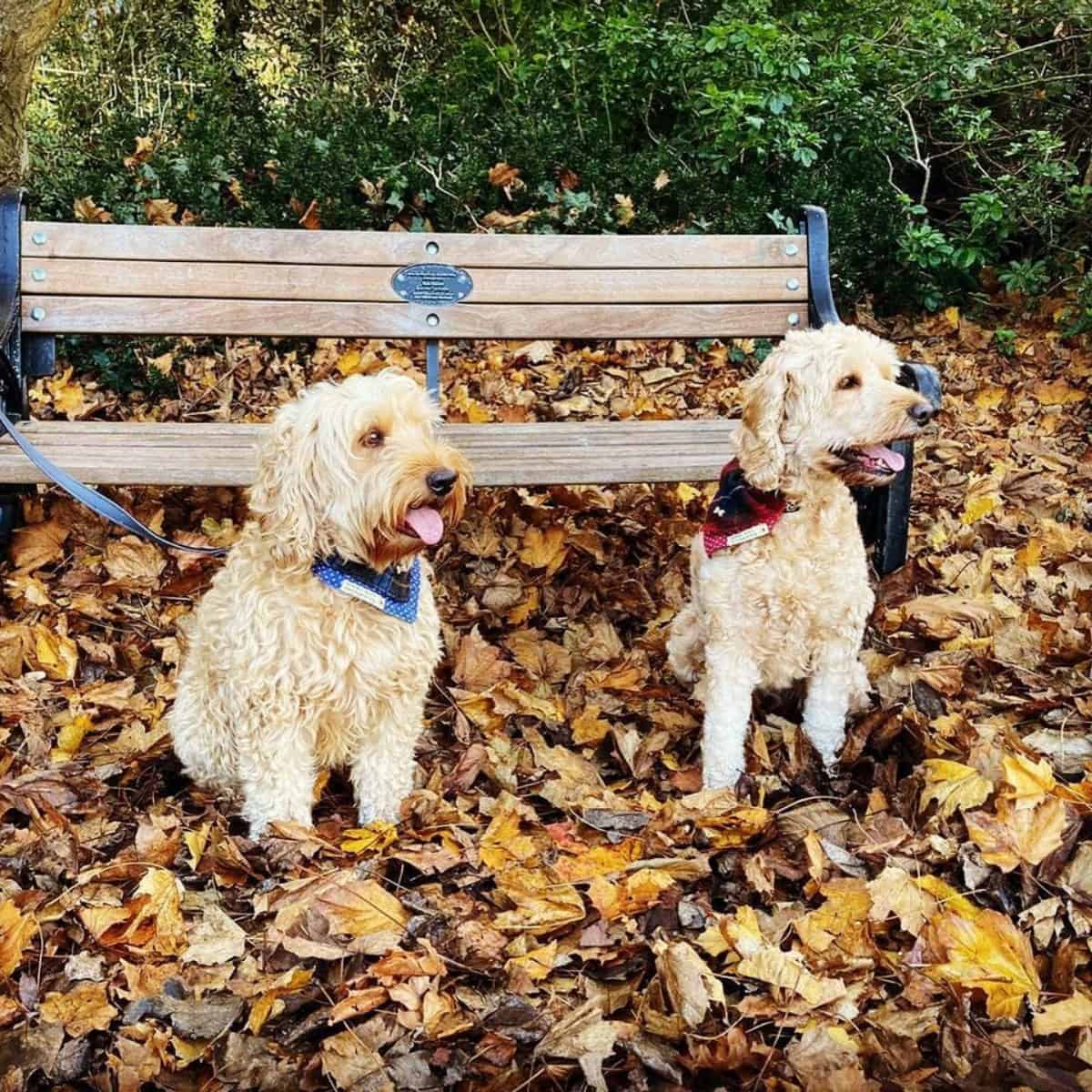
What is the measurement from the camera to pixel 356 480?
305cm

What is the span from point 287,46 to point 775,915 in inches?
319

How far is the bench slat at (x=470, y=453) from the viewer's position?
4191mm

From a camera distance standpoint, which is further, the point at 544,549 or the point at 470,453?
the point at 544,549

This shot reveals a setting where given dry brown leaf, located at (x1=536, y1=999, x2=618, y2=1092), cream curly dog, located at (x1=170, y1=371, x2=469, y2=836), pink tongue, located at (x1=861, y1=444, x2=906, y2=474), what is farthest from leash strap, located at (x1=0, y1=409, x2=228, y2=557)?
pink tongue, located at (x1=861, y1=444, x2=906, y2=474)

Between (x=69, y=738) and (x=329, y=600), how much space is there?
1388 millimetres

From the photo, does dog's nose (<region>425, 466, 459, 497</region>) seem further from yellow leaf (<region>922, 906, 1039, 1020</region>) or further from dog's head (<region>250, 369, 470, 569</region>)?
yellow leaf (<region>922, 906, 1039, 1020</region>)

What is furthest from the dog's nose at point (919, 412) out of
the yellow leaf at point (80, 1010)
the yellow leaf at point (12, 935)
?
the yellow leaf at point (12, 935)

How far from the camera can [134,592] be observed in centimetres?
487

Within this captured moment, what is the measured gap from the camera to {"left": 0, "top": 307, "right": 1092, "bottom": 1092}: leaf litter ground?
241cm

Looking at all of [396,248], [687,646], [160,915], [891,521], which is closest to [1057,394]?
[891,521]

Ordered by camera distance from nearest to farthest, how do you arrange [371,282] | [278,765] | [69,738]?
[278,765] < [69,738] < [371,282]

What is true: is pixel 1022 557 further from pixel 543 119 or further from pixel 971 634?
pixel 543 119

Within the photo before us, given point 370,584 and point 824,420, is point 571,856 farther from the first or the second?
point 824,420

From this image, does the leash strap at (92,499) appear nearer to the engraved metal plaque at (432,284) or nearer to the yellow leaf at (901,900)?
the engraved metal plaque at (432,284)
